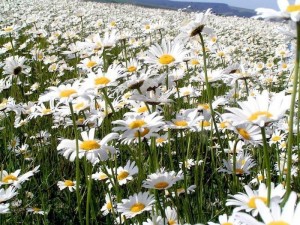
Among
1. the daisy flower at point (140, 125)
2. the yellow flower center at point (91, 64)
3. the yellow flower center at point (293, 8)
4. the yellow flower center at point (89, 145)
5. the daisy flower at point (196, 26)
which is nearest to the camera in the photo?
the yellow flower center at point (293, 8)

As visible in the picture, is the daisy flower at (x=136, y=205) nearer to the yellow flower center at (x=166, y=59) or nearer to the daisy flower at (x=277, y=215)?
the yellow flower center at (x=166, y=59)

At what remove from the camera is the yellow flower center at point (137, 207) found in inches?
69.2

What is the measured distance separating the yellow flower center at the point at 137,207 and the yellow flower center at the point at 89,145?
0.92 feet

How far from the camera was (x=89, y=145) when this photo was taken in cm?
190

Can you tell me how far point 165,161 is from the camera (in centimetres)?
317

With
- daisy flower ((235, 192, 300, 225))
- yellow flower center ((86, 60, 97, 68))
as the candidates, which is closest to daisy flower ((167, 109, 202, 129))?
daisy flower ((235, 192, 300, 225))

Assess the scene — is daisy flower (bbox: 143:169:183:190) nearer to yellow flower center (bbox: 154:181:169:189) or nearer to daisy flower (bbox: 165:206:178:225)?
yellow flower center (bbox: 154:181:169:189)

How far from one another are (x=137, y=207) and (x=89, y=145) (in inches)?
13.1

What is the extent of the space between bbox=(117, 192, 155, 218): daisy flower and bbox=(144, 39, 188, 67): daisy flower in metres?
0.72

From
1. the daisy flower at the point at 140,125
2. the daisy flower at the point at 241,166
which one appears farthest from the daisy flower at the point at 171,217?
the daisy flower at the point at 241,166

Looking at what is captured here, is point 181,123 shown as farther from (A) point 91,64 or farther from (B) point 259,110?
(A) point 91,64

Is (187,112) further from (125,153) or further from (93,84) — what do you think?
(125,153)

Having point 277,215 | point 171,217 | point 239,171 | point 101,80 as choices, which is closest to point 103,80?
point 101,80

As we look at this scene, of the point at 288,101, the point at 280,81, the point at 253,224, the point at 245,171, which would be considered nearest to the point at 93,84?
the point at 245,171
